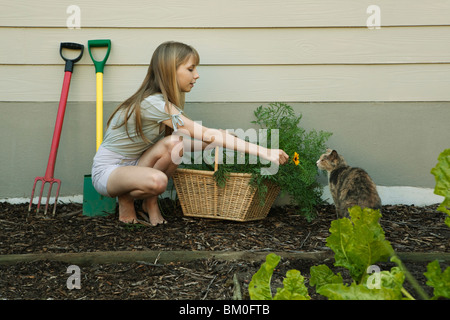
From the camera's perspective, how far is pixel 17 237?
289 centimetres

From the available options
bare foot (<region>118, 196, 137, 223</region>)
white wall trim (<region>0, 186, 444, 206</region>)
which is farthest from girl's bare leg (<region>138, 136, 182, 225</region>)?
white wall trim (<region>0, 186, 444, 206</region>)

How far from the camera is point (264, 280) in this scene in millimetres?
1615

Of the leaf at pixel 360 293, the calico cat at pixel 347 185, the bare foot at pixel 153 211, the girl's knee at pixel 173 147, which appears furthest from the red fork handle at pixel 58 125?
the leaf at pixel 360 293

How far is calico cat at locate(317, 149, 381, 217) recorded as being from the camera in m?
2.74

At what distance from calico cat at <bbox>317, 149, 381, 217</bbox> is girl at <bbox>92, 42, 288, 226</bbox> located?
778 mm

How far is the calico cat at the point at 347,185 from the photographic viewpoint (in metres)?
2.74

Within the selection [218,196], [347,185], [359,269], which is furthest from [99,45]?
[359,269]

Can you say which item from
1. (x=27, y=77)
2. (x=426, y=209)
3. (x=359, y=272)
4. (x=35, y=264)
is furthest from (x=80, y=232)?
(x=426, y=209)

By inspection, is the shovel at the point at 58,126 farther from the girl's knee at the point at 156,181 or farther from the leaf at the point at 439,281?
the leaf at the point at 439,281

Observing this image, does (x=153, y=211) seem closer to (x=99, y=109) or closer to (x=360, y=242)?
(x=99, y=109)

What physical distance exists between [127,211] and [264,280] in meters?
1.72

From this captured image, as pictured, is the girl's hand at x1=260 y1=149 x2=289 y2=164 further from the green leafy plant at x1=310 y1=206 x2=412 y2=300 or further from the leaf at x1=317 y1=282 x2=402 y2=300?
the leaf at x1=317 y1=282 x2=402 y2=300
